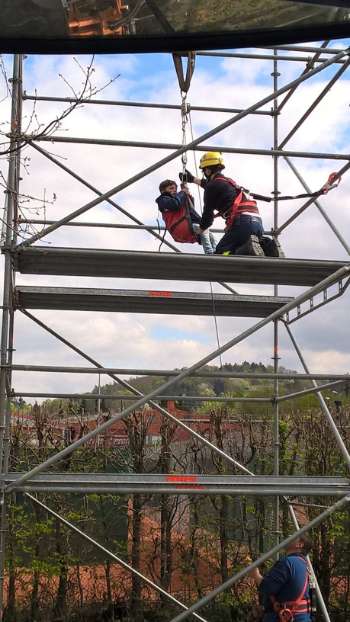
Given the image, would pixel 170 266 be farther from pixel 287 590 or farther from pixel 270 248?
pixel 287 590

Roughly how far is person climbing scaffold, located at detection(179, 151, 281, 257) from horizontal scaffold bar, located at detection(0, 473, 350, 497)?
1627 mm

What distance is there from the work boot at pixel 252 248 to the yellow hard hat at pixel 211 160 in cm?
90

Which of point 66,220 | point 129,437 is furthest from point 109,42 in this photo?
point 129,437

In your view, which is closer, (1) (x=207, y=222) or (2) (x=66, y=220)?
(2) (x=66, y=220)

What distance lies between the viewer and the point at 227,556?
11008 mm

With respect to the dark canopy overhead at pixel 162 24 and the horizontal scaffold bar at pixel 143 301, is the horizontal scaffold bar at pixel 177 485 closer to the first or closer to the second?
the horizontal scaffold bar at pixel 143 301

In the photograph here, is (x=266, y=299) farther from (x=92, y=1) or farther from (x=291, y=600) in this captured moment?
(x=92, y=1)

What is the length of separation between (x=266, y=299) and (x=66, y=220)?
Result: 6.82ft

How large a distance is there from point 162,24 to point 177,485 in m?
4.39

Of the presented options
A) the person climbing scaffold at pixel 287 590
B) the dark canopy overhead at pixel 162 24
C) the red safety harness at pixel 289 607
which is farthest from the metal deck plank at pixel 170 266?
the dark canopy overhead at pixel 162 24

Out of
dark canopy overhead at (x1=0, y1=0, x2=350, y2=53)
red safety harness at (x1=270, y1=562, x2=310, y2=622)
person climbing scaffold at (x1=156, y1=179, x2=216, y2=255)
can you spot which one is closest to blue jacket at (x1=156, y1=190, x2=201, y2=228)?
person climbing scaffold at (x1=156, y1=179, x2=216, y2=255)

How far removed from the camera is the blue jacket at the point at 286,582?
19.6ft

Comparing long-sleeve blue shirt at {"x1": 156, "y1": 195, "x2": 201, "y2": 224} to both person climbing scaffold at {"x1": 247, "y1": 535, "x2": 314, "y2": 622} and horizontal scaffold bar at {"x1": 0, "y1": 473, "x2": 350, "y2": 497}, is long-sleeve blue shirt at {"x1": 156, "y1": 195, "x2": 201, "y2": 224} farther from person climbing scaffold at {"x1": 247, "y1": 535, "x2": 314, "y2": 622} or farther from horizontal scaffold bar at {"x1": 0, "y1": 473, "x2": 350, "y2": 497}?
person climbing scaffold at {"x1": 247, "y1": 535, "x2": 314, "y2": 622}

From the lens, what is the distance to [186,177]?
6820mm
